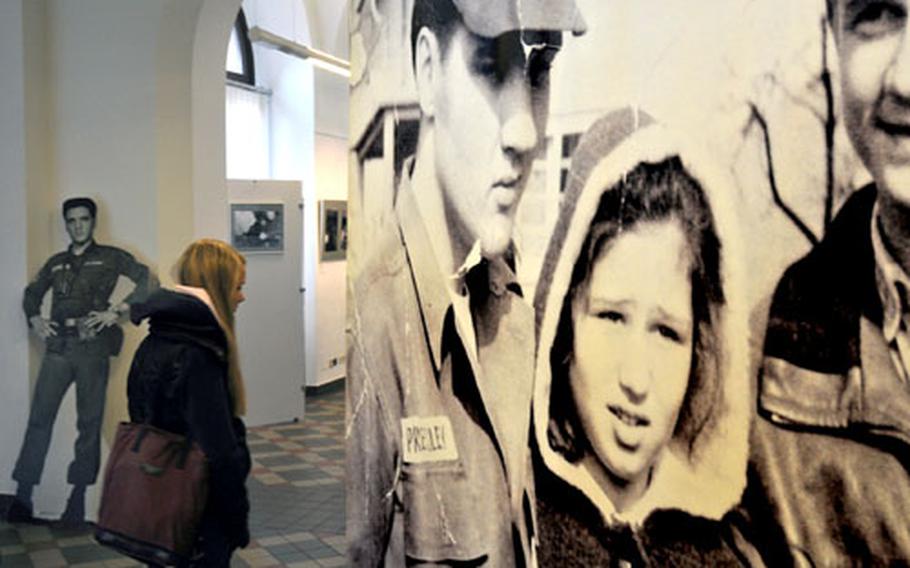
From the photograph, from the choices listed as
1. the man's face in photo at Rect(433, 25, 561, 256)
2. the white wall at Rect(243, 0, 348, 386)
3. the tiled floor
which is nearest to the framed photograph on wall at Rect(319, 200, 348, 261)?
the white wall at Rect(243, 0, 348, 386)

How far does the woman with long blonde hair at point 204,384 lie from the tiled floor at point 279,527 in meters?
1.73

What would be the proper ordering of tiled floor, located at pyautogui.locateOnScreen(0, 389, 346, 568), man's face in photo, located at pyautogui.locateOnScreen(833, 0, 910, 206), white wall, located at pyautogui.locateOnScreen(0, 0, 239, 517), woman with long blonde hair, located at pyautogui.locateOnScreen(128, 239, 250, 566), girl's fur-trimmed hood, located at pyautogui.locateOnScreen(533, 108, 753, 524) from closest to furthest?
man's face in photo, located at pyautogui.locateOnScreen(833, 0, 910, 206) → girl's fur-trimmed hood, located at pyautogui.locateOnScreen(533, 108, 753, 524) → woman with long blonde hair, located at pyautogui.locateOnScreen(128, 239, 250, 566) → tiled floor, located at pyautogui.locateOnScreen(0, 389, 346, 568) → white wall, located at pyautogui.locateOnScreen(0, 0, 239, 517)

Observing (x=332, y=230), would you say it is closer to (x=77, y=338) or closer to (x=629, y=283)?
(x=77, y=338)

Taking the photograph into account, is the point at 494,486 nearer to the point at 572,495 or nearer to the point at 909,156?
the point at 572,495

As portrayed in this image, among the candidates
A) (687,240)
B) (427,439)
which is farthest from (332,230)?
(687,240)

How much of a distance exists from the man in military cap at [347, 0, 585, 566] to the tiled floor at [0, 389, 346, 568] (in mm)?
2638

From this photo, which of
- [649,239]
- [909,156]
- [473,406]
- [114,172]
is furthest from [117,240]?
[909,156]

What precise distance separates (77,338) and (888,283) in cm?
483

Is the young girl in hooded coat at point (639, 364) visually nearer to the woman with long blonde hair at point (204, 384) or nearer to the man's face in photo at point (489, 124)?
the man's face in photo at point (489, 124)

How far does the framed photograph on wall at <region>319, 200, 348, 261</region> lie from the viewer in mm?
9352

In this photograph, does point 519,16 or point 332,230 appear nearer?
point 519,16

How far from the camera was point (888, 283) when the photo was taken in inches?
54.5

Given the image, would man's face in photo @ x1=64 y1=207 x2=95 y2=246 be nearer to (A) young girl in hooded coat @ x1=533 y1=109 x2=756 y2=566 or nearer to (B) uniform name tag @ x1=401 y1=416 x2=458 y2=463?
(B) uniform name tag @ x1=401 y1=416 x2=458 y2=463

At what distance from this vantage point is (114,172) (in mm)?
5230
